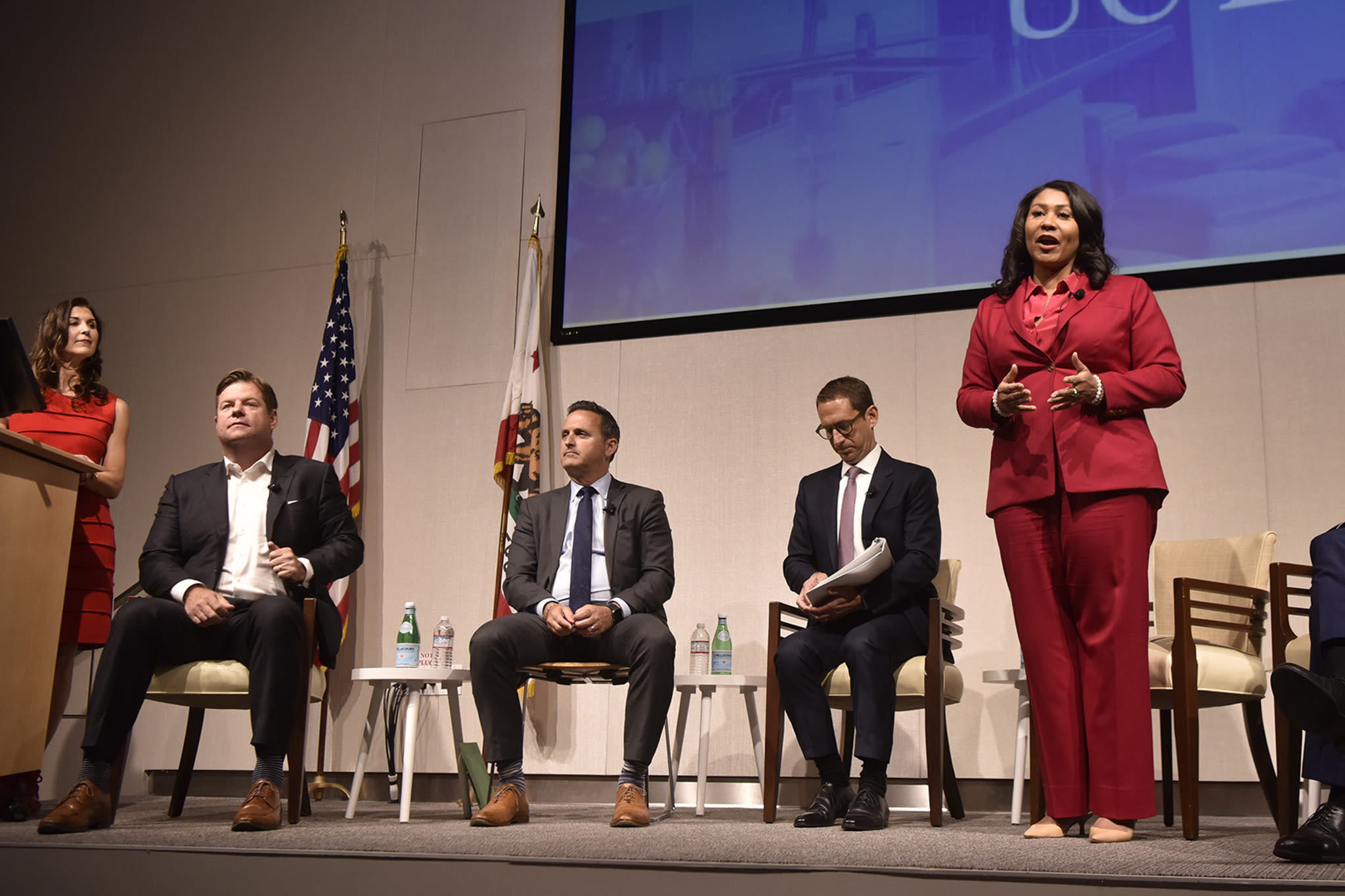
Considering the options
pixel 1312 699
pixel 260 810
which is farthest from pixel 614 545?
pixel 1312 699

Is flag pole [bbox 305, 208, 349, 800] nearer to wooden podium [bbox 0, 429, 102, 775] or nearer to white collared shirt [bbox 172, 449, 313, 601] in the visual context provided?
white collared shirt [bbox 172, 449, 313, 601]

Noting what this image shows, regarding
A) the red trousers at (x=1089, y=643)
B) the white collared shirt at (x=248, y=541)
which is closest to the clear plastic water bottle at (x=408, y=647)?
the white collared shirt at (x=248, y=541)

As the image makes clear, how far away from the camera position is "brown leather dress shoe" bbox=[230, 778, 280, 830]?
2.62 meters

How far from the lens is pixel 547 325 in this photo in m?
5.02

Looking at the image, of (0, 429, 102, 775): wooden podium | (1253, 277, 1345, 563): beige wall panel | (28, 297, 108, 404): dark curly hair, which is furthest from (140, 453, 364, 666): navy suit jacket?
(1253, 277, 1345, 563): beige wall panel

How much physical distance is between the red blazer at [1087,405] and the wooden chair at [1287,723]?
494 mm

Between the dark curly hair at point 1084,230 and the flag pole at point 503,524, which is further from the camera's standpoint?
the flag pole at point 503,524

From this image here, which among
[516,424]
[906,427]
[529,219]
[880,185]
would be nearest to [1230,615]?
[906,427]

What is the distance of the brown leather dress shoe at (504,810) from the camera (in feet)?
9.32

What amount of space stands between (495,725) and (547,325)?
7.78 ft

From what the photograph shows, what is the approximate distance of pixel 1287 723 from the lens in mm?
2664

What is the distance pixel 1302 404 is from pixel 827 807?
2.23 metres

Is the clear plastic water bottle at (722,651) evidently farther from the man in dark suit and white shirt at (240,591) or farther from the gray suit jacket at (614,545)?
the man in dark suit and white shirt at (240,591)

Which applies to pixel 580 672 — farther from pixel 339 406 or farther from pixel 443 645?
pixel 339 406
